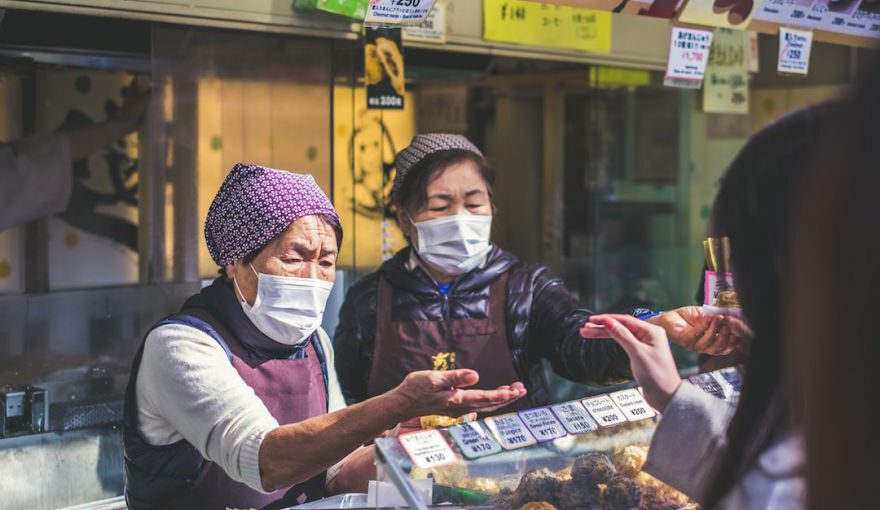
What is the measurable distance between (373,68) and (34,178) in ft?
5.22

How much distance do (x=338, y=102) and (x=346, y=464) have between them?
1.76 metres

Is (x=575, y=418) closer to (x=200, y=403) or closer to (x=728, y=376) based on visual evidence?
(x=728, y=376)

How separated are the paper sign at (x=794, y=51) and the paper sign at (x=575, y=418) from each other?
2.22m

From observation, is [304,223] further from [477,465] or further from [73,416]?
[73,416]

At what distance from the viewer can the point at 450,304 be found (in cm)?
314

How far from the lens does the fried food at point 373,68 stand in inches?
147

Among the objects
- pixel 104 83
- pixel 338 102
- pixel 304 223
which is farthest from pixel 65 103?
pixel 304 223

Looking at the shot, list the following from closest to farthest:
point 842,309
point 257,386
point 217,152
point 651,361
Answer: point 842,309, point 651,361, point 257,386, point 217,152

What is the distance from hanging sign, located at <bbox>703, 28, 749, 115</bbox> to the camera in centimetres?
488

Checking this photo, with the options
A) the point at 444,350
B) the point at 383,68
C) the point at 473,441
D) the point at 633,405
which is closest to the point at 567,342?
the point at 444,350

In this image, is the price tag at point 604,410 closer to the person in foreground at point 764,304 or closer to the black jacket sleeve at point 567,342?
the black jacket sleeve at point 567,342

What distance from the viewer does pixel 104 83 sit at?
4.83 meters

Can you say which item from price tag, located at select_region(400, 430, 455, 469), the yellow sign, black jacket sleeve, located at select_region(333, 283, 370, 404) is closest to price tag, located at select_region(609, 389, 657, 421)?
price tag, located at select_region(400, 430, 455, 469)

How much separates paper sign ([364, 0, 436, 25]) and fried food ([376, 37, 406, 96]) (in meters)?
0.90
